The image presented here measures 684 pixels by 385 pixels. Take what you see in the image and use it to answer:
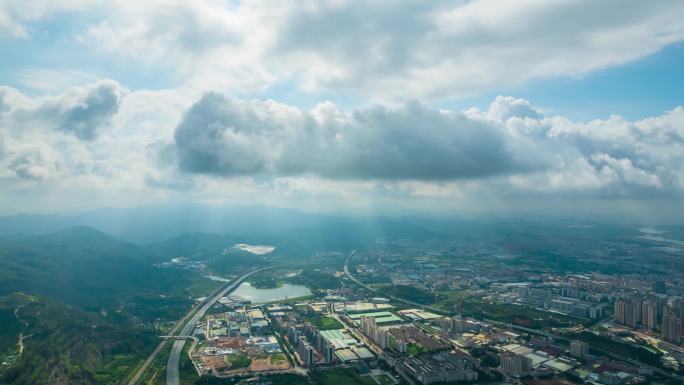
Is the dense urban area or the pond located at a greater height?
the dense urban area

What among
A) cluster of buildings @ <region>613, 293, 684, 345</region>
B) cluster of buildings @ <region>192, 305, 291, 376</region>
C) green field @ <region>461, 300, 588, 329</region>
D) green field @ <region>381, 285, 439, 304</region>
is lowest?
cluster of buildings @ <region>192, 305, 291, 376</region>

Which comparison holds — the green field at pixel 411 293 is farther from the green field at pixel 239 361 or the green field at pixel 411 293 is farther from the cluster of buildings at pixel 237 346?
the green field at pixel 239 361

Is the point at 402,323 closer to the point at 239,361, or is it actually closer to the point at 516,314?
the point at 516,314

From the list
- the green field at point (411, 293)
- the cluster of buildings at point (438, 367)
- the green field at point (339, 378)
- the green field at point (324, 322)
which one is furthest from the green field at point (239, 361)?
the green field at point (411, 293)

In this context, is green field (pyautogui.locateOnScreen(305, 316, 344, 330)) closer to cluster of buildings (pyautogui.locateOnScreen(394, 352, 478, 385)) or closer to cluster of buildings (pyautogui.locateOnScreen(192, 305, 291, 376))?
cluster of buildings (pyautogui.locateOnScreen(192, 305, 291, 376))

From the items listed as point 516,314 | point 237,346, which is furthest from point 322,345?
point 516,314

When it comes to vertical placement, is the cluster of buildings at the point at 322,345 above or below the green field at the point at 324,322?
above

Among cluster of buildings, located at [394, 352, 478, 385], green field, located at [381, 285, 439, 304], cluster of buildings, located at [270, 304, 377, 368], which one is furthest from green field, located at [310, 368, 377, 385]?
green field, located at [381, 285, 439, 304]
